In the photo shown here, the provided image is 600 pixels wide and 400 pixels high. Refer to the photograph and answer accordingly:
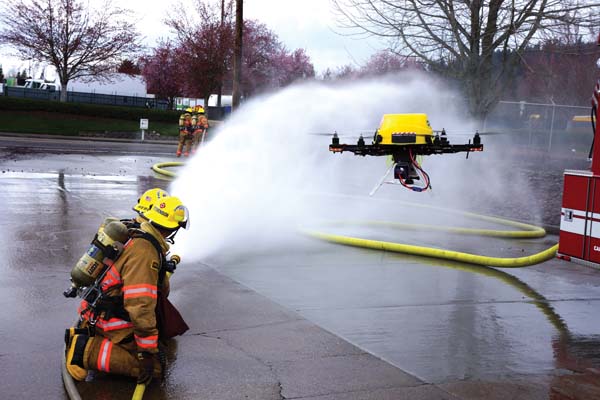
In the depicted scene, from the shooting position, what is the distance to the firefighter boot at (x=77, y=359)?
433 centimetres

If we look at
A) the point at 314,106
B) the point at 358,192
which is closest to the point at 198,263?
the point at 314,106

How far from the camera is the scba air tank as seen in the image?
168 inches

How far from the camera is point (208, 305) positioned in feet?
20.4

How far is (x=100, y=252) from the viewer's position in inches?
168

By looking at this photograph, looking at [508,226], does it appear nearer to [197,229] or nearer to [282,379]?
[197,229]

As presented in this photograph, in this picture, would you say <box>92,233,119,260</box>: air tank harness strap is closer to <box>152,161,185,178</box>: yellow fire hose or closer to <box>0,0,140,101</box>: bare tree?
<box>152,161,185,178</box>: yellow fire hose

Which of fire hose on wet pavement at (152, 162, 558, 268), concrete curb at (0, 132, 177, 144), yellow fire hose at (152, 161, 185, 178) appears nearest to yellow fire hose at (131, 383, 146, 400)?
fire hose on wet pavement at (152, 162, 558, 268)

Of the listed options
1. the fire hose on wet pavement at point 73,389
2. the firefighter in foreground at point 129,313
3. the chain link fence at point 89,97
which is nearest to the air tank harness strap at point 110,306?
the firefighter in foreground at point 129,313

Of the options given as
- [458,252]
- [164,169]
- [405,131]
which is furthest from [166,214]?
[164,169]

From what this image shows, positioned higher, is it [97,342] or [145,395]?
[97,342]

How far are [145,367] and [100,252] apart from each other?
774mm

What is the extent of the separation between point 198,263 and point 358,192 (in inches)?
318

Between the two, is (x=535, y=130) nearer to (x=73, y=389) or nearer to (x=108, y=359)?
(x=108, y=359)

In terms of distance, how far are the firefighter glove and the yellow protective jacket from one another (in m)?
0.04
